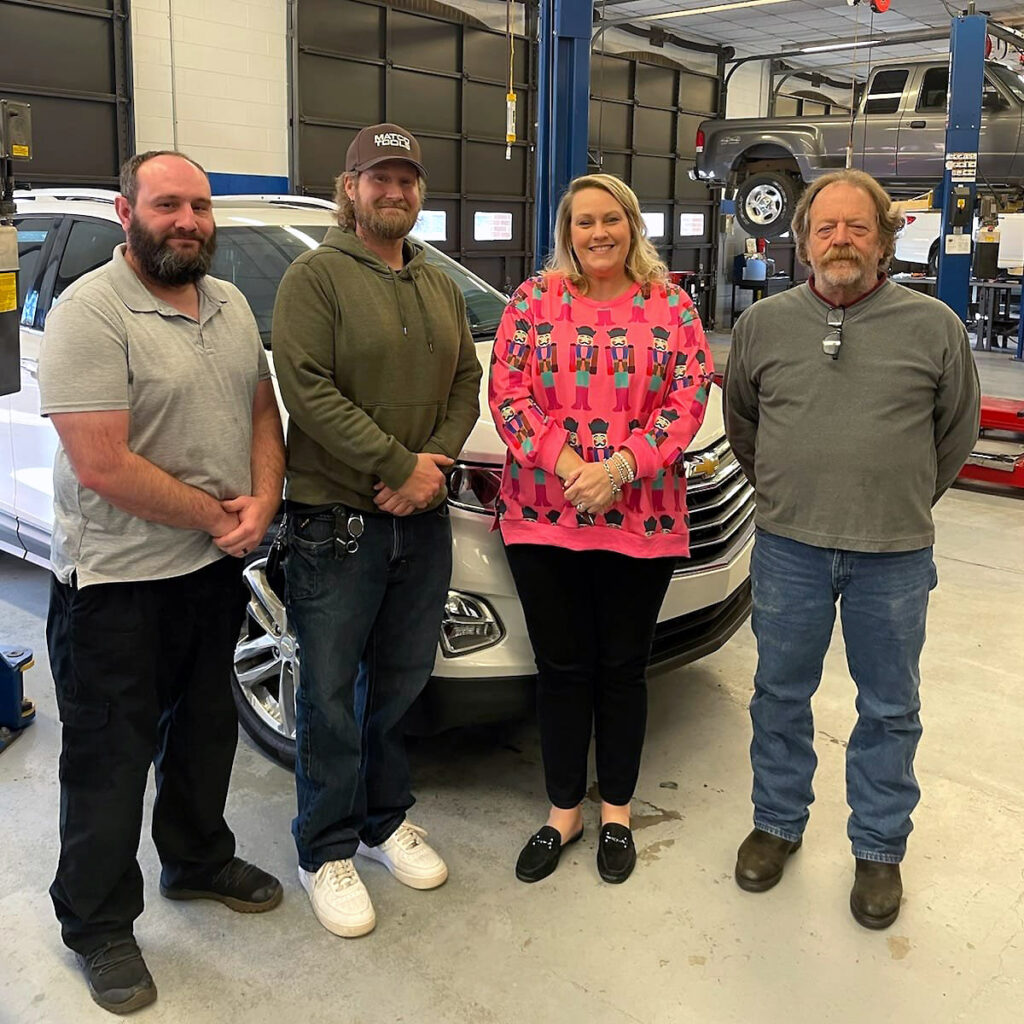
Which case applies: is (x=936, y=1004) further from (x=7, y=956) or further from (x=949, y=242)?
(x=949, y=242)

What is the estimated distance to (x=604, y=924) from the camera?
2479mm

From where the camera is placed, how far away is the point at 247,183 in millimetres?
11008

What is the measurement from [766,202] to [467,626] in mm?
11200

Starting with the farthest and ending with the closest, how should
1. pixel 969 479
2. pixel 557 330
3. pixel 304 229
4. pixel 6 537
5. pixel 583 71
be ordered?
pixel 969 479 < pixel 583 71 < pixel 6 537 < pixel 304 229 < pixel 557 330

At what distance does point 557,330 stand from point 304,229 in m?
1.71

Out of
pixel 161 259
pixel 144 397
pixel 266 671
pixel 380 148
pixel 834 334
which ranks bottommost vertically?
pixel 266 671

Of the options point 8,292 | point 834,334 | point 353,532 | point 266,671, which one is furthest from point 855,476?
point 8,292

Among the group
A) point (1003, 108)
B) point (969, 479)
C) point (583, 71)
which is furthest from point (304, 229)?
point (1003, 108)

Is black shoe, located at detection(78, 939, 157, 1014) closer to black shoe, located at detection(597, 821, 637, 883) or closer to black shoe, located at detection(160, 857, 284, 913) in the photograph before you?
black shoe, located at detection(160, 857, 284, 913)

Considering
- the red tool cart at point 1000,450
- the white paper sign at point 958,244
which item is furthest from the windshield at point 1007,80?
the red tool cart at point 1000,450

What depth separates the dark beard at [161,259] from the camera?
2.08m

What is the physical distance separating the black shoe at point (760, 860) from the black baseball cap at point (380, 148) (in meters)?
1.83

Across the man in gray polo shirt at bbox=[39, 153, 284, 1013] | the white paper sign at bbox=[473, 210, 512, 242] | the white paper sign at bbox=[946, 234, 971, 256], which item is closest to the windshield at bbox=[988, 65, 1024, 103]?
the white paper sign at bbox=[946, 234, 971, 256]

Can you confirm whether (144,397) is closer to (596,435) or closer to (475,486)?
→ (475,486)
